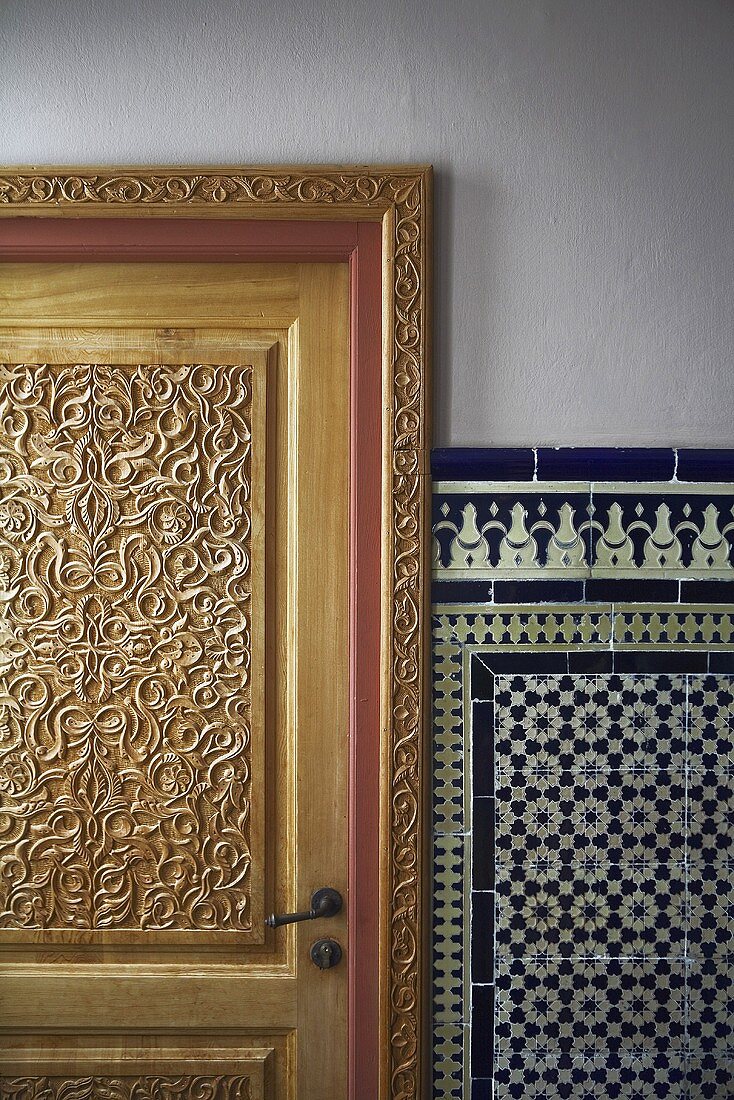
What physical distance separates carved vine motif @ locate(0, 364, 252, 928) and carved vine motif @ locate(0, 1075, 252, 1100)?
0.84 feet

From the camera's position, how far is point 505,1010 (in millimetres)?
1233

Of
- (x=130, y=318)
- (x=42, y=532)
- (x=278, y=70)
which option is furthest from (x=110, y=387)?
(x=278, y=70)

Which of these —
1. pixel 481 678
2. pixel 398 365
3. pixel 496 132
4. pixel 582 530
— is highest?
pixel 496 132

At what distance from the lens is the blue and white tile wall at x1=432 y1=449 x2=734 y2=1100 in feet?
4.05

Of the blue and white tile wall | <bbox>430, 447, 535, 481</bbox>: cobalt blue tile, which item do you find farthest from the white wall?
the blue and white tile wall

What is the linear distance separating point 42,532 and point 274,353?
0.51 metres

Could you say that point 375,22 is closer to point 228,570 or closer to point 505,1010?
point 228,570

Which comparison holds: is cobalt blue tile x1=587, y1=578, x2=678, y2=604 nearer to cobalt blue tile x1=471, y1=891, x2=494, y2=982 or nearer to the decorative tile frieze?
the decorative tile frieze

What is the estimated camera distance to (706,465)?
1.25m

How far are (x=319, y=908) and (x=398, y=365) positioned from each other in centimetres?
91

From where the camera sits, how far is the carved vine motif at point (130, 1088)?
1285mm

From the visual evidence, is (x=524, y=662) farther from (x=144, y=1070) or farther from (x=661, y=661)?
(x=144, y=1070)

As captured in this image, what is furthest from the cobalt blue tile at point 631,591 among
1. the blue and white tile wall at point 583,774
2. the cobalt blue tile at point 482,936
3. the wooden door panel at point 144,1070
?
the wooden door panel at point 144,1070

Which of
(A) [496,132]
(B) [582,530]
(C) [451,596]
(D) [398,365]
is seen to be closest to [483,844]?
(C) [451,596]
